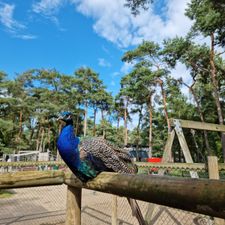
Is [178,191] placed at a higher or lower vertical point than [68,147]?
lower

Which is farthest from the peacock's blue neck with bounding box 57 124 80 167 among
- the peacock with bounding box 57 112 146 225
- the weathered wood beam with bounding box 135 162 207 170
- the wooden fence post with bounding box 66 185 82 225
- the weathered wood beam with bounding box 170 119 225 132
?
the weathered wood beam with bounding box 170 119 225 132

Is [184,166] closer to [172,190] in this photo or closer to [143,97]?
[172,190]

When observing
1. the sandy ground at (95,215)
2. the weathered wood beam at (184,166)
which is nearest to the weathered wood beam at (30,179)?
the weathered wood beam at (184,166)

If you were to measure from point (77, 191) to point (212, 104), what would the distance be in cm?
1753

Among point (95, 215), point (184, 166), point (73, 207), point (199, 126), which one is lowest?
point (95, 215)

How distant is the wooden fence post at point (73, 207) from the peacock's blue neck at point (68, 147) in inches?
13.9

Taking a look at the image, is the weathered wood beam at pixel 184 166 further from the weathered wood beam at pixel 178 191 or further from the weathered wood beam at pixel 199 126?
the weathered wood beam at pixel 178 191

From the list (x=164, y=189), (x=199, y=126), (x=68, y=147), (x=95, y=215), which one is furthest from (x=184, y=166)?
(x=95, y=215)

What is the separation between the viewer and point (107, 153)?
5.30 ft

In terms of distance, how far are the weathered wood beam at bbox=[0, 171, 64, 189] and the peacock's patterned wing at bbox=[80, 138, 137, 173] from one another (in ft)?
1.39

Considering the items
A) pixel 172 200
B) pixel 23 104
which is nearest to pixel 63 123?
pixel 172 200

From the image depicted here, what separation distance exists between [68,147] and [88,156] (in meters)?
0.14

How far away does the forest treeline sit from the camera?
528 inches

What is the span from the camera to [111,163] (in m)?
1.62
